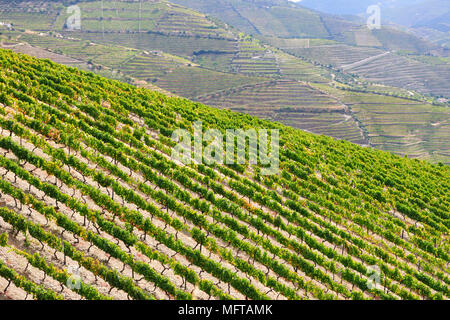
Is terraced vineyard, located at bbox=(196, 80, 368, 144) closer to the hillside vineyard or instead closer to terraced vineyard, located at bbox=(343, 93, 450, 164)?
terraced vineyard, located at bbox=(343, 93, 450, 164)

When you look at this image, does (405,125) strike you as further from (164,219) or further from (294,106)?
(164,219)

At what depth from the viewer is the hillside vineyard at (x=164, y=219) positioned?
7629mm

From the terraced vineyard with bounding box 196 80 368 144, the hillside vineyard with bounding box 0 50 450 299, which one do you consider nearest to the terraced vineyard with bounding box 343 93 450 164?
the terraced vineyard with bounding box 196 80 368 144

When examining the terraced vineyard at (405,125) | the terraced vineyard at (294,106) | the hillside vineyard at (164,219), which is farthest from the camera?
the terraced vineyard at (294,106)

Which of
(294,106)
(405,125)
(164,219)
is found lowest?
(405,125)

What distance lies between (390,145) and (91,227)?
150 metres

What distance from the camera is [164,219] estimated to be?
974 centimetres

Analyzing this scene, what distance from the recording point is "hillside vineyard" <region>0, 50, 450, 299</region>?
25.0 feet

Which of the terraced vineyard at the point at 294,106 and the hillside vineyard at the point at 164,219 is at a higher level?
the hillside vineyard at the point at 164,219

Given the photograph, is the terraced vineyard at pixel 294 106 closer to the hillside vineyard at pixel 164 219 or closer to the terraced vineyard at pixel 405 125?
the terraced vineyard at pixel 405 125

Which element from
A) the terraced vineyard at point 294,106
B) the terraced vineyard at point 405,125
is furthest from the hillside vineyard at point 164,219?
the terraced vineyard at point 405,125

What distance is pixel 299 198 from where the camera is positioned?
14.5 meters

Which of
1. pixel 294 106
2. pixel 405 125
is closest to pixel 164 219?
pixel 294 106

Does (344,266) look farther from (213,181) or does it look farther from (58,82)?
(58,82)
